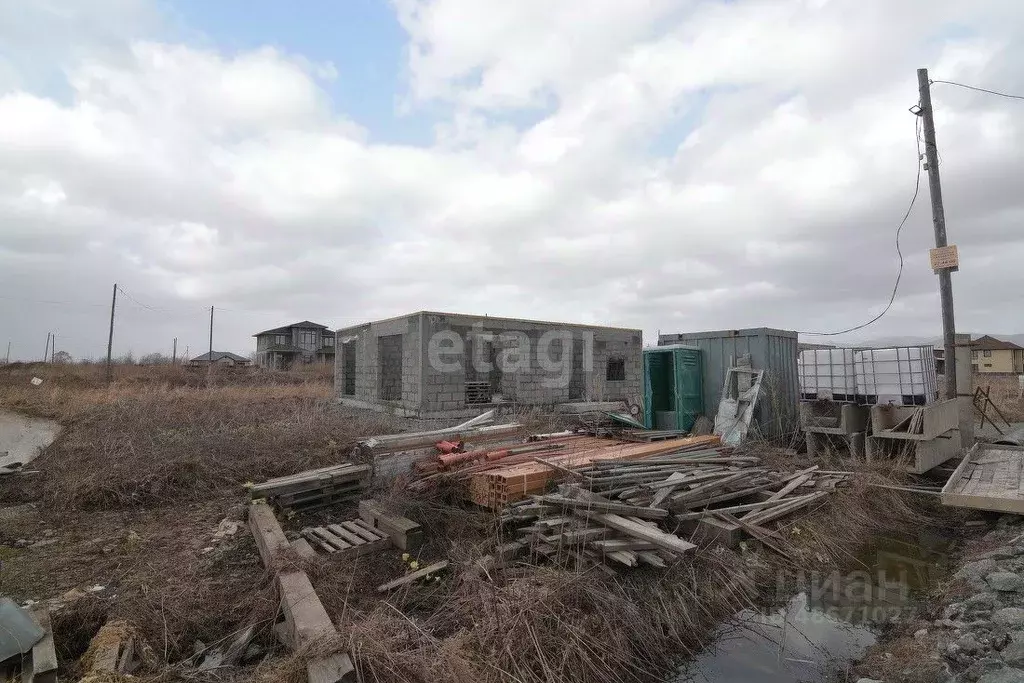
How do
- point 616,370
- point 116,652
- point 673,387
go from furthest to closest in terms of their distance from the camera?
point 616,370 < point 673,387 < point 116,652

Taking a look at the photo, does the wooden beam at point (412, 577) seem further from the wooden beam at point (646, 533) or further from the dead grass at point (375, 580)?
the wooden beam at point (646, 533)

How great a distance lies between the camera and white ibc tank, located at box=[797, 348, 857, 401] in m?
9.02

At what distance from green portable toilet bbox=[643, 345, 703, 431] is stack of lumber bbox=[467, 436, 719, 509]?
4.77 metres

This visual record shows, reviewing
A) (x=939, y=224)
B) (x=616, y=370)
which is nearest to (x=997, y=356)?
(x=939, y=224)

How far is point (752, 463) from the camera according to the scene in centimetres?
761

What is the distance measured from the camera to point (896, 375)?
8523mm

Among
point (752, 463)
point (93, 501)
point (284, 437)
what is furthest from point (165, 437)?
point (752, 463)

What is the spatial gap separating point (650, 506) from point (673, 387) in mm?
8136

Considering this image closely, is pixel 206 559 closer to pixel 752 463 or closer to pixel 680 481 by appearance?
pixel 680 481

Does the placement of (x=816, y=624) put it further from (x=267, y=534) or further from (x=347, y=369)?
(x=347, y=369)

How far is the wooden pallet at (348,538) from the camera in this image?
5273 mm

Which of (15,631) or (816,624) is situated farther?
(816,624)

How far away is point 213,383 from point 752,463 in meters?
25.8

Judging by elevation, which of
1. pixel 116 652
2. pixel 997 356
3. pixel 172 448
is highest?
pixel 997 356
